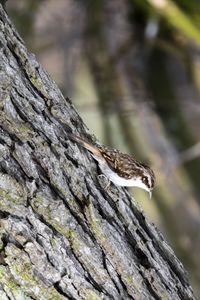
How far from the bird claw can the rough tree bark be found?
0.02 metres

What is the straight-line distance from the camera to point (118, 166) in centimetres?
211

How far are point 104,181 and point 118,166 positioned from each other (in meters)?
0.12

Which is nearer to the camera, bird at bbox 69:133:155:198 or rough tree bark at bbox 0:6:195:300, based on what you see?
rough tree bark at bbox 0:6:195:300

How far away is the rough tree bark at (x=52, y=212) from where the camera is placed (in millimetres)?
1711

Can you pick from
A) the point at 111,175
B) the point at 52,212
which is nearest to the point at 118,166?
the point at 111,175

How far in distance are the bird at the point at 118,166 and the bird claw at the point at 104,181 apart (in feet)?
0.03

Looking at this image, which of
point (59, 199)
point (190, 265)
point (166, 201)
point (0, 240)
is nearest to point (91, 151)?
point (59, 199)

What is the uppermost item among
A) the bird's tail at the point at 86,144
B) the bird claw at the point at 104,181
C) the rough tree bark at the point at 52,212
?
the bird's tail at the point at 86,144

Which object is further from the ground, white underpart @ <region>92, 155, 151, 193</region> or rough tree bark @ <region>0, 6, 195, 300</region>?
white underpart @ <region>92, 155, 151, 193</region>

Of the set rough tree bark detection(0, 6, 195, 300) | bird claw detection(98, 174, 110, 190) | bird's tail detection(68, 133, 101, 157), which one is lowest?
rough tree bark detection(0, 6, 195, 300)

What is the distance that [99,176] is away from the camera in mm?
1994

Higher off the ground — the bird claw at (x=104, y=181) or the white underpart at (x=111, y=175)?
the white underpart at (x=111, y=175)

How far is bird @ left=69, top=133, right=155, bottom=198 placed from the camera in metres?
2.00

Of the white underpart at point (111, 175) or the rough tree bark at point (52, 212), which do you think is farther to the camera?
the white underpart at point (111, 175)
